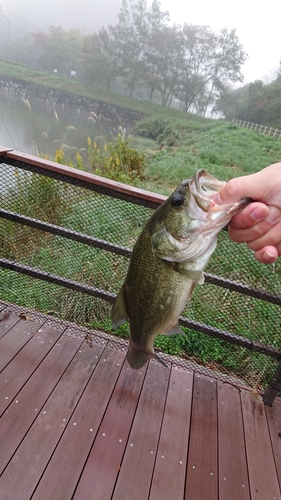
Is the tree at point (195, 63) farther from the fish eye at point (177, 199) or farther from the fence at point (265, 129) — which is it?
the fish eye at point (177, 199)

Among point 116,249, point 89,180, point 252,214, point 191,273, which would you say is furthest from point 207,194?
point 116,249

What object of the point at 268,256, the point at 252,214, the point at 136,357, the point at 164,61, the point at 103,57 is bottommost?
the point at 136,357

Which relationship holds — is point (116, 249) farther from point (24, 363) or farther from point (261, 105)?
point (261, 105)

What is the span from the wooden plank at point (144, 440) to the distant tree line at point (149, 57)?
1549 inches

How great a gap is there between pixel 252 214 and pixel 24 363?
1.73 meters

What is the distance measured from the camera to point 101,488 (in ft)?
4.71

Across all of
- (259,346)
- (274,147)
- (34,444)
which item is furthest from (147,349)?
(274,147)

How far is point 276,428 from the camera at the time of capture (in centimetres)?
200

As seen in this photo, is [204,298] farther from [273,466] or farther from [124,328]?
[273,466]

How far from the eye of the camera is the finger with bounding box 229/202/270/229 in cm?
82

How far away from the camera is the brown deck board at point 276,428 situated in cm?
181

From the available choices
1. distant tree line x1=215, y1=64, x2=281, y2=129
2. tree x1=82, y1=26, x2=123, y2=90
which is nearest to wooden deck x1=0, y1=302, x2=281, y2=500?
distant tree line x1=215, y1=64, x2=281, y2=129

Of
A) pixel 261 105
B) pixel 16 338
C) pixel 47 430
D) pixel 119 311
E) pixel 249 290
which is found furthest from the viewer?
pixel 261 105

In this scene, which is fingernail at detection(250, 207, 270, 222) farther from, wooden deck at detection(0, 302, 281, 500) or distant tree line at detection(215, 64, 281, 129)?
distant tree line at detection(215, 64, 281, 129)
